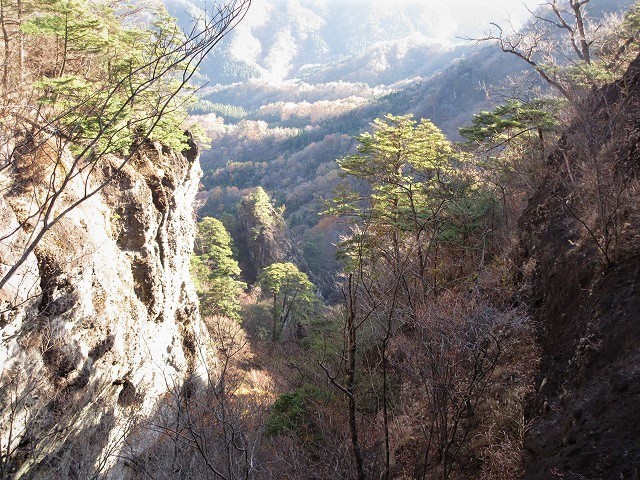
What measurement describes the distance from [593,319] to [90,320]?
906 centimetres

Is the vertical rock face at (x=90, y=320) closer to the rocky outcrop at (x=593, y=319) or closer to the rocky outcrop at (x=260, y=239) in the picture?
the rocky outcrop at (x=593, y=319)

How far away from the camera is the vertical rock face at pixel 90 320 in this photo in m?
6.93

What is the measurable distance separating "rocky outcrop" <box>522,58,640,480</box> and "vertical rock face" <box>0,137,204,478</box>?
162 inches

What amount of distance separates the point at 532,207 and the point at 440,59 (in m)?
180

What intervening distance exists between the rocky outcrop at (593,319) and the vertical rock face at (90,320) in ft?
13.5

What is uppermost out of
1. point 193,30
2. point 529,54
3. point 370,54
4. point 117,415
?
point 370,54

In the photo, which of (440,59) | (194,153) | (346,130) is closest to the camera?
(194,153)

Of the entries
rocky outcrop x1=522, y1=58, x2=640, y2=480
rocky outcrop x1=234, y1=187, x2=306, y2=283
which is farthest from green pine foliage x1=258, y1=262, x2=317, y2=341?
rocky outcrop x1=522, y1=58, x2=640, y2=480

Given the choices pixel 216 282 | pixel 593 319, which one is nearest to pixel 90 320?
pixel 593 319

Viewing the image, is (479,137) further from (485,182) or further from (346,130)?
(346,130)

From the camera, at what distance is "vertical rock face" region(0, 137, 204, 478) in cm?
693

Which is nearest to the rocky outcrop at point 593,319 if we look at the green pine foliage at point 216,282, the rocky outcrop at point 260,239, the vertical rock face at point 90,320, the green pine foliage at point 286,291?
the vertical rock face at point 90,320

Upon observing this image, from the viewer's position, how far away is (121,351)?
33.1 ft

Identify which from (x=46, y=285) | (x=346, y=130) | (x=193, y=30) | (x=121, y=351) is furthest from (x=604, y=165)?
(x=346, y=130)
